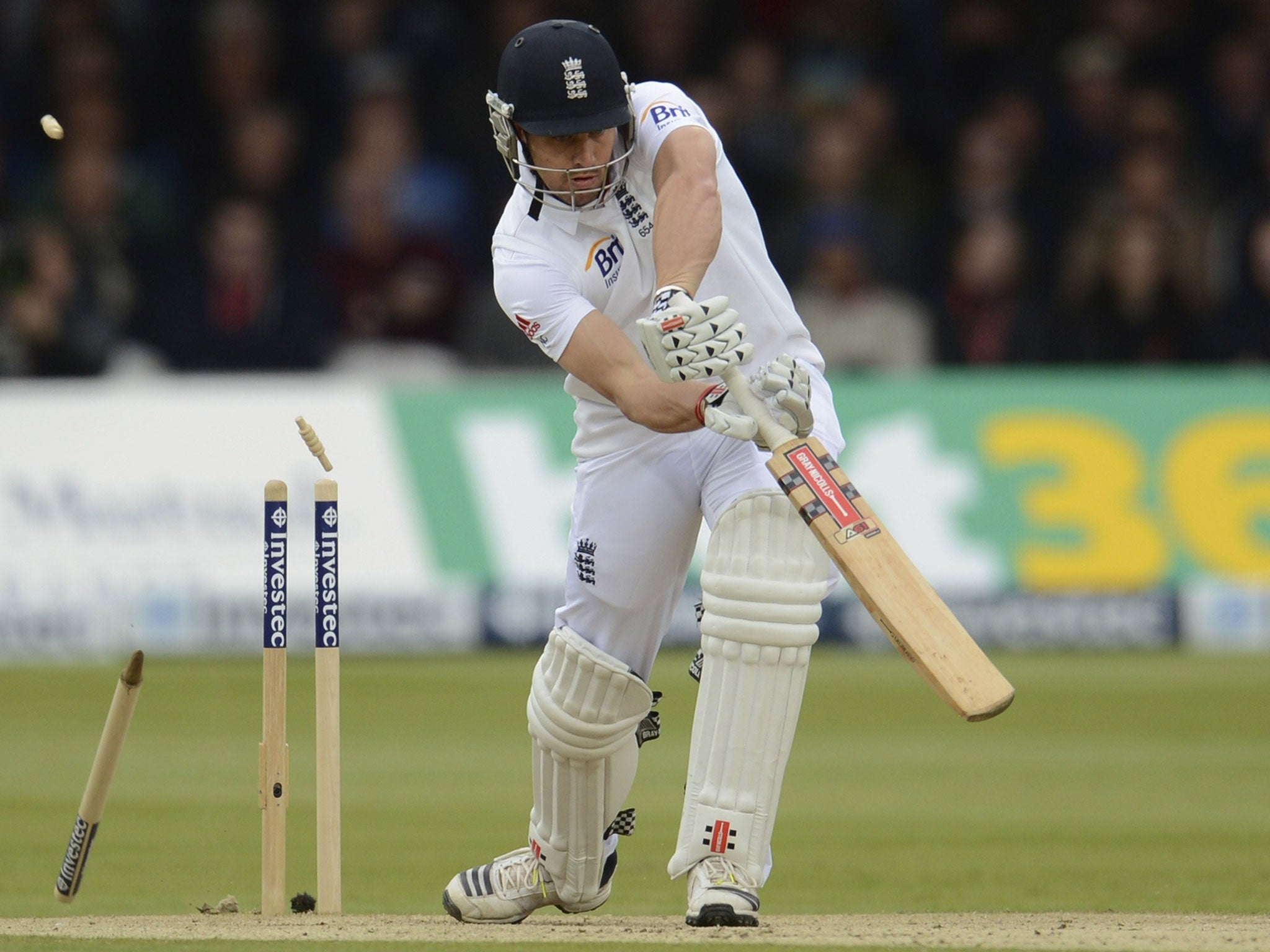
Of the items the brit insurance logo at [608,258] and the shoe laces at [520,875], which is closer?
the brit insurance logo at [608,258]

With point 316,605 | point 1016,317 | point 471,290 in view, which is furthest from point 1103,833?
point 471,290

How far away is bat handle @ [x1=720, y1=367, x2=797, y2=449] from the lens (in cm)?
354

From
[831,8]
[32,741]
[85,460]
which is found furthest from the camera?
[831,8]

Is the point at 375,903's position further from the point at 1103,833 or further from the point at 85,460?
the point at 85,460

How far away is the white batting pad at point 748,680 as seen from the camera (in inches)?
138

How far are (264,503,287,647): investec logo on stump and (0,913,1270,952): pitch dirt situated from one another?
51 cm

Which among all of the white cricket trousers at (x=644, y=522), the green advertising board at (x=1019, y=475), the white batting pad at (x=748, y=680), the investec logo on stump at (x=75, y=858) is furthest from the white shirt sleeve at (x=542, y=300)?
the green advertising board at (x=1019, y=475)

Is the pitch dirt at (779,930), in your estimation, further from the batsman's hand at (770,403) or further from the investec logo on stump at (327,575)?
the batsman's hand at (770,403)

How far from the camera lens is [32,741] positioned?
21.6 ft

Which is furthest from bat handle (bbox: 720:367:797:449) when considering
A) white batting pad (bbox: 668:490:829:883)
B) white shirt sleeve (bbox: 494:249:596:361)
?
white shirt sleeve (bbox: 494:249:596:361)

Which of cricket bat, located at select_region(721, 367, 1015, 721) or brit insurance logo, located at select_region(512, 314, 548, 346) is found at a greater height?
brit insurance logo, located at select_region(512, 314, 548, 346)

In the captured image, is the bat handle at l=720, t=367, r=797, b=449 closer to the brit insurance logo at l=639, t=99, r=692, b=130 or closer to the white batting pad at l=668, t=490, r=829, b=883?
the white batting pad at l=668, t=490, r=829, b=883

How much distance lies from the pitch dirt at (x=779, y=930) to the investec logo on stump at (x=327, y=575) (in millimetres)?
502

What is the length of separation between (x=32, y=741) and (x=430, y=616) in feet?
6.99
